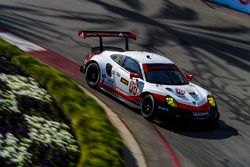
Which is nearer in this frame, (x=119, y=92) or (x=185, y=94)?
(x=185, y=94)

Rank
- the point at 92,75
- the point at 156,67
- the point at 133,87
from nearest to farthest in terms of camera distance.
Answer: the point at 133,87 → the point at 156,67 → the point at 92,75

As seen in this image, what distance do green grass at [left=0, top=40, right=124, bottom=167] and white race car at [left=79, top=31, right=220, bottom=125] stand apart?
194 centimetres

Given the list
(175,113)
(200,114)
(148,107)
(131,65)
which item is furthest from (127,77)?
(200,114)

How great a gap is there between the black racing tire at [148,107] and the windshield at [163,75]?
64 cm

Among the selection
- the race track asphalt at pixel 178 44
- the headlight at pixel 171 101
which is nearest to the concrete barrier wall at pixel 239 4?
the race track asphalt at pixel 178 44

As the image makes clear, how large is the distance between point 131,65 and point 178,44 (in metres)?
8.91

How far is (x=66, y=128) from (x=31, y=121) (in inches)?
41.6

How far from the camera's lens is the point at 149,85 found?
1564 centimetres

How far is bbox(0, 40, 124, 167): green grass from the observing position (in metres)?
10.9

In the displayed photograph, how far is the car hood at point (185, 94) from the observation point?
15.3m

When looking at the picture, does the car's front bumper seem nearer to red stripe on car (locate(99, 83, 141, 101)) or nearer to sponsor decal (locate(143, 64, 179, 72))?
red stripe on car (locate(99, 83, 141, 101))

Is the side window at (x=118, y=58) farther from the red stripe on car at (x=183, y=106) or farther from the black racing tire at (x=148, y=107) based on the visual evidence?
the red stripe on car at (x=183, y=106)

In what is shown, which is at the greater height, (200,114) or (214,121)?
(200,114)

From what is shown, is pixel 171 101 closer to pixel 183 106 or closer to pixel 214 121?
pixel 183 106
